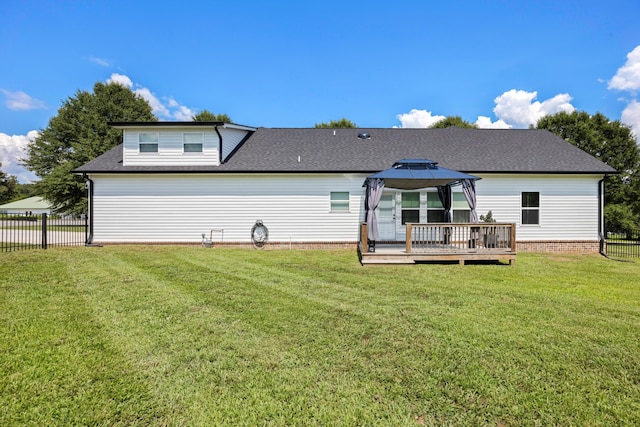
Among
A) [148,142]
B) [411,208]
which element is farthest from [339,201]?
[148,142]

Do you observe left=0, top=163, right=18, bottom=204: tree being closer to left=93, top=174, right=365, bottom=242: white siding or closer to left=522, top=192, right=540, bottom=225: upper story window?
left=93, top=174, right=365, bottom=242: white siding

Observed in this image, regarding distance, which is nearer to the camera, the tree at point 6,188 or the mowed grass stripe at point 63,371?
the mowed grass stripe at point 63,371

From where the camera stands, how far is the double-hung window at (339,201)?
41.2 feet

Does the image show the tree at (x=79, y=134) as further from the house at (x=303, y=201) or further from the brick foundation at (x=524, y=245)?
the brick foundation at (x=524, y=245)

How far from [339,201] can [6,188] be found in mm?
69825

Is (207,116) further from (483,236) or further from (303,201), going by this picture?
(483,236)

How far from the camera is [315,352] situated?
350 centimetres

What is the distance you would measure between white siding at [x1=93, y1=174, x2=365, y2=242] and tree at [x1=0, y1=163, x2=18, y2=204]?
60.0m

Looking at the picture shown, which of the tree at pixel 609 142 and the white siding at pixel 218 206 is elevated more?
the tree at pixel 609 142

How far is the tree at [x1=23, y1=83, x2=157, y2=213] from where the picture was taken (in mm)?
26953

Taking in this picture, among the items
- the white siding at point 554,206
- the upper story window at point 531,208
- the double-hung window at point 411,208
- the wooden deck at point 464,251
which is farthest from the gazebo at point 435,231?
the upper story window at point 531,208

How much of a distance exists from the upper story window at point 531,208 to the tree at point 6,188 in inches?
2923

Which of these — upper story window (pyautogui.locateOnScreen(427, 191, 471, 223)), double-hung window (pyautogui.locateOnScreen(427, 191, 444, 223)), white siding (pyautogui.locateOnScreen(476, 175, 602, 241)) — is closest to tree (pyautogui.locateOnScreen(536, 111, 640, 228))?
white siding (pyautogui.locateOnScreen(476, 175, 602, 241))

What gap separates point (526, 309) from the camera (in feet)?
16.5
